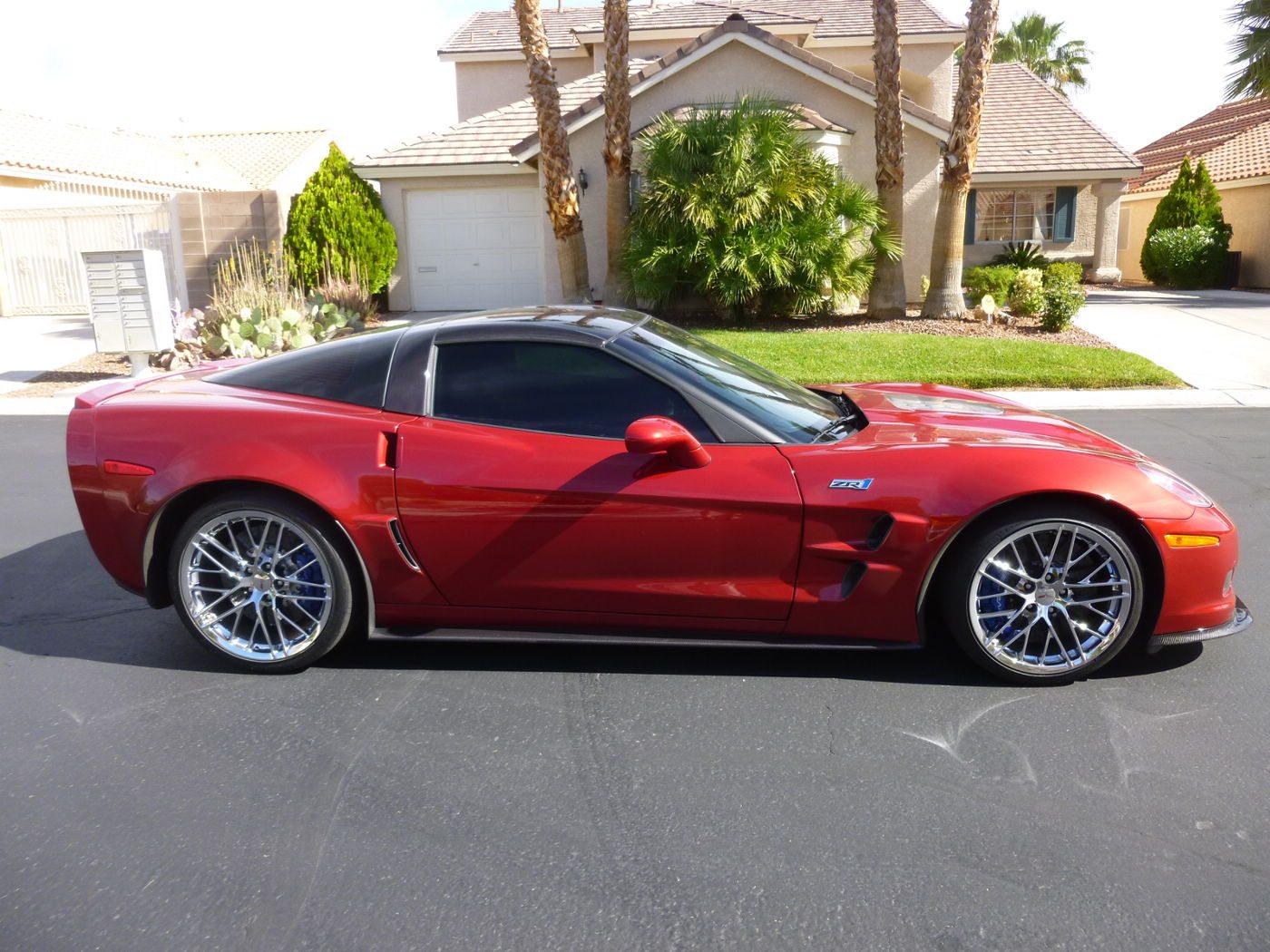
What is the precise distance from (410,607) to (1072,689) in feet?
8.28

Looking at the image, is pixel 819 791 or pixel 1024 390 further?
pixel 1024 390

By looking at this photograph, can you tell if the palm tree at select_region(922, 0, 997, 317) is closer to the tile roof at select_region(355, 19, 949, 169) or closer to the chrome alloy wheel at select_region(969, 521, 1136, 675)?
the tile roof at select_region(355, 19, 949, 169)

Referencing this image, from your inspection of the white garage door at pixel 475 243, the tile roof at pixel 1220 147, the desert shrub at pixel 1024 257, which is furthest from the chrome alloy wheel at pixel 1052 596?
the tile roof at pixel 1220 147

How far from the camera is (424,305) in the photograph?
790 inches

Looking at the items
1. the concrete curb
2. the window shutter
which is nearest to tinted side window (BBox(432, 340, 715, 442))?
the concrete curb

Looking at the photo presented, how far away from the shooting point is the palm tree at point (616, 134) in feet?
48.9

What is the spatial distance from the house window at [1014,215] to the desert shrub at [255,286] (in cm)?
1472

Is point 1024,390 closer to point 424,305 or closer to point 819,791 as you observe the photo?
point 819,791

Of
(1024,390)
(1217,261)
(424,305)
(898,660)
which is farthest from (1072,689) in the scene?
(1217,261)

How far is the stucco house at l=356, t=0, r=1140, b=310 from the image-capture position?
17781mm

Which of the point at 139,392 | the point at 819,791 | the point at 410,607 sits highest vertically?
the point at 139,392

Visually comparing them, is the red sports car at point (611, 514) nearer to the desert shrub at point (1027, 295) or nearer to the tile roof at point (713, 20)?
the desert shrub at point (1027, 295)

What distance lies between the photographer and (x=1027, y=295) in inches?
619

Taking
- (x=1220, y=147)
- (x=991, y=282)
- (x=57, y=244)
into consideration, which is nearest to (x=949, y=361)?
(x=991, y=282)
